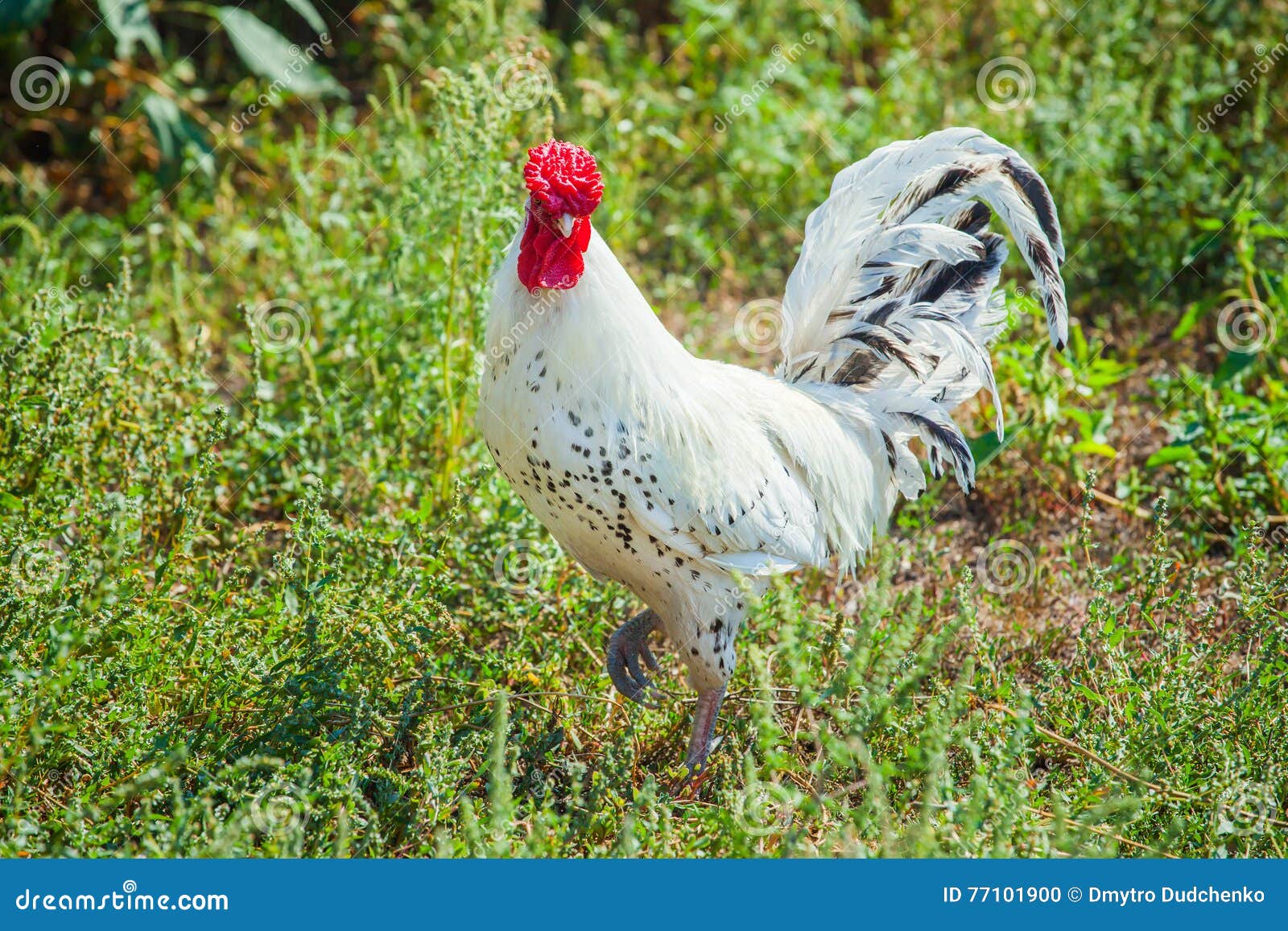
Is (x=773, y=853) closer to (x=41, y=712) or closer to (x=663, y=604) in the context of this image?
(x=663, y=604)

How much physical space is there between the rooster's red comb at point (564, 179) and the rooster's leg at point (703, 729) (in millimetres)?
1564

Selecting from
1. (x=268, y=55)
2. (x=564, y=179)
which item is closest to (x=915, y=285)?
(x=564, y=179)

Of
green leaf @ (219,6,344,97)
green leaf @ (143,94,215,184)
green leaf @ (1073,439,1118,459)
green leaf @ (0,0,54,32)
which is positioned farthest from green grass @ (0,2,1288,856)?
green leaf @ (0,0,54,32)

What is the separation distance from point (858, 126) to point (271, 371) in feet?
12.5

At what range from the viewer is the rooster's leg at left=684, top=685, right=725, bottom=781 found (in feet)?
11.9

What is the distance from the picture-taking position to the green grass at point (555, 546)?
304cm

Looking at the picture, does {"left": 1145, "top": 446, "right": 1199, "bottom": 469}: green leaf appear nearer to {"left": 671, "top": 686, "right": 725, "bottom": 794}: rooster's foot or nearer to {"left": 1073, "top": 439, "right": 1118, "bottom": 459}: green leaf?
{"left": 1073, "top": 439, "right": 1118, "bottom": 459}: green leaf

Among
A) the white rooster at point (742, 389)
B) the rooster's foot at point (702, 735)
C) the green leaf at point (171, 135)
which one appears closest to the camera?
the white rooster at point (742, 389)

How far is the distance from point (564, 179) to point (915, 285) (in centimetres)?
139

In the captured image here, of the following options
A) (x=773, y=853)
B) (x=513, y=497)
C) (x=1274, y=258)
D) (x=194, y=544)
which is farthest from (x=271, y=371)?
(x=1274, y=258)

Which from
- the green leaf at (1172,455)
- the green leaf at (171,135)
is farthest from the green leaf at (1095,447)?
the green leaf at (171,135)

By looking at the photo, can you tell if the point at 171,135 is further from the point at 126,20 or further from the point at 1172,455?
the point at 1172,455

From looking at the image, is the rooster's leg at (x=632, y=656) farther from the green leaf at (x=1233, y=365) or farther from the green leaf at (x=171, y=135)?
the green leaf at (x=171, y=135)

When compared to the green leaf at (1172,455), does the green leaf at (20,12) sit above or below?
above
